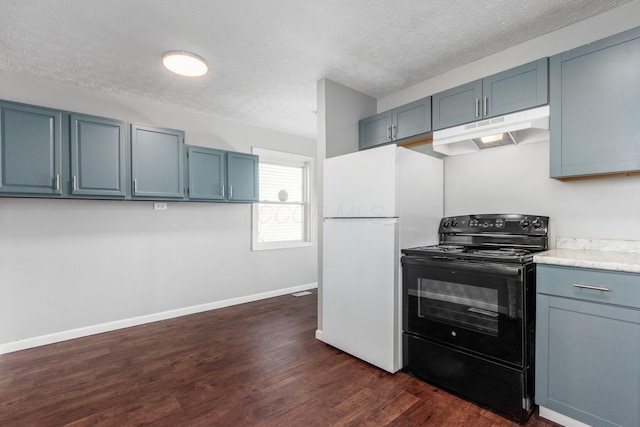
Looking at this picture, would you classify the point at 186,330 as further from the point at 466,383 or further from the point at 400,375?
the point at 466,383

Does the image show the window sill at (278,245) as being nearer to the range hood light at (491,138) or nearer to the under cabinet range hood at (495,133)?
the under cabinet range hood at (495,133)

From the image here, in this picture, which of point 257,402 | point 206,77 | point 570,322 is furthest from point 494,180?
point 206,77

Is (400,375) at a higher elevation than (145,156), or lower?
lower

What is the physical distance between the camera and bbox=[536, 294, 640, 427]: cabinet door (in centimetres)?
153

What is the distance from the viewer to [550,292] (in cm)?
177

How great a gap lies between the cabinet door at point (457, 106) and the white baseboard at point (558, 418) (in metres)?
1.99

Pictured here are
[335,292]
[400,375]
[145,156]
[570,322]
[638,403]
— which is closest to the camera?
[638,403]

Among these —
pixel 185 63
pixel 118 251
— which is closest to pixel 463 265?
pixel 185 63

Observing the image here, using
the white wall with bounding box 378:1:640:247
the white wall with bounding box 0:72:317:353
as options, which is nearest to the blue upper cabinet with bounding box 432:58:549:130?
the white wall with bounding box 378:1:640:247

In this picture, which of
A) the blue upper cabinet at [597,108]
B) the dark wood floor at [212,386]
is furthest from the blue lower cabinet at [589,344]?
the blue upper cabinet at [597,108]

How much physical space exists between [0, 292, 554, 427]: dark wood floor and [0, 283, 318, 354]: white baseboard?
88mm

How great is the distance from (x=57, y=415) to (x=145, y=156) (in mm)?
2271

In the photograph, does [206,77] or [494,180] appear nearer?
[494,180]

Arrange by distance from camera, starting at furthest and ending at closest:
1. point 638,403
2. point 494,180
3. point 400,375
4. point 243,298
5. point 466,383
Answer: point 243,298
point 494,180
point 400,375
point 466,383
point 638,403
